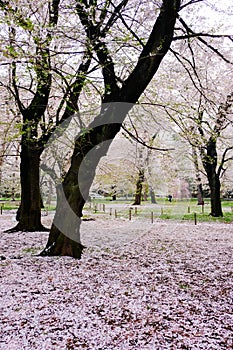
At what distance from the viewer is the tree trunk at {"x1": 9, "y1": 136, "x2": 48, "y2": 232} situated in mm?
10357

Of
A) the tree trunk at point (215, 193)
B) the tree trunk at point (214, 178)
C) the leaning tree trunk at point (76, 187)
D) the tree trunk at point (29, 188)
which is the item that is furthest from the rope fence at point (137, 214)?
the leaning tree trunk at point (76, 187)

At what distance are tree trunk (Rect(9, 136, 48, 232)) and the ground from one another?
3.21 metres

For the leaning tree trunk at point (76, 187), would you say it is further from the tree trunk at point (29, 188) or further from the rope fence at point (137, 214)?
the rope fence at point (137, 214)

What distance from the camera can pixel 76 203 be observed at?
259 inches

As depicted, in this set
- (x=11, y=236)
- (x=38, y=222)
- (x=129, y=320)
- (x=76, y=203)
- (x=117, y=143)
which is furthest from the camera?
(x=117, y=143)

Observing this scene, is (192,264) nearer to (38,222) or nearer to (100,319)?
(100,319)

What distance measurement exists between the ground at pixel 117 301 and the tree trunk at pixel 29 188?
3.21 m

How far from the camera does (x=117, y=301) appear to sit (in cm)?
418

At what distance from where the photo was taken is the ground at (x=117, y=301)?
311 cm

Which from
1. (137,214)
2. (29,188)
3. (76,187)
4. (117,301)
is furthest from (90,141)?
(137,214)

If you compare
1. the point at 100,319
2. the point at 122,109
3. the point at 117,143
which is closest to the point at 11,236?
the point at 122,109

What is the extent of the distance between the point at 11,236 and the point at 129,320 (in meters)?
7.27

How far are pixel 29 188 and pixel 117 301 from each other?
7061mm

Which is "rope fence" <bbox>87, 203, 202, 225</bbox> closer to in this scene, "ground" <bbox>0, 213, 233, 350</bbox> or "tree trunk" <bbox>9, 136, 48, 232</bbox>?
"tree trunk" <bbox>9, 136, 48, 232</bbox>
